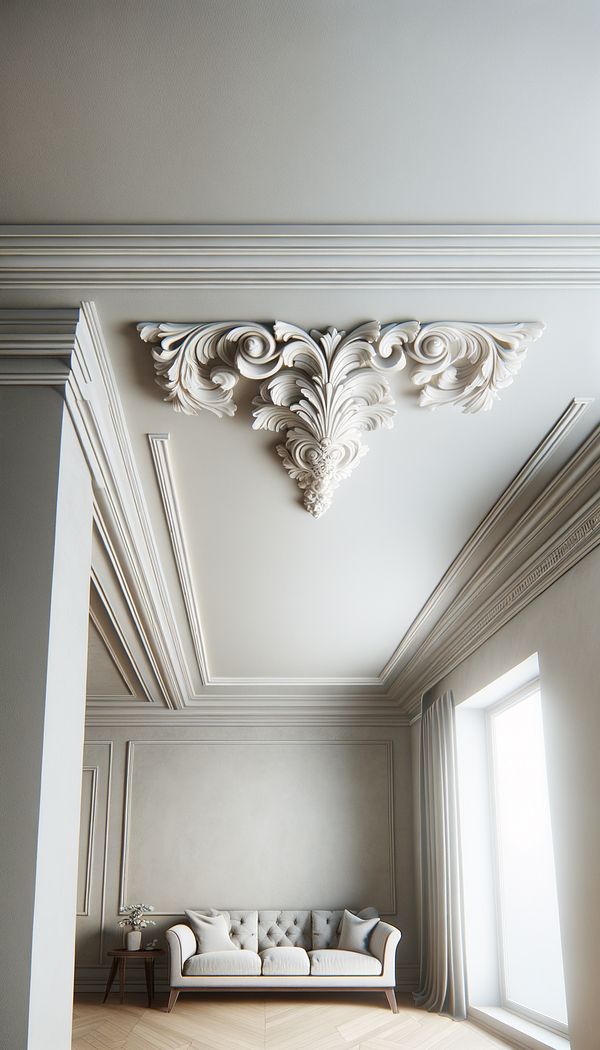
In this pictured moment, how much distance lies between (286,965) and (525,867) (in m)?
2.74

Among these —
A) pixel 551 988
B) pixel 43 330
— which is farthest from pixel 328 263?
pixel 551 988

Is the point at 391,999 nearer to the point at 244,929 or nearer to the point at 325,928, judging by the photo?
the point at 325,928

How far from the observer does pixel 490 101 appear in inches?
83.8

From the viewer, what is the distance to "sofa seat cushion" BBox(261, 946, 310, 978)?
7.79 m

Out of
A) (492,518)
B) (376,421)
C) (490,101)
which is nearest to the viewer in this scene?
(490,101)

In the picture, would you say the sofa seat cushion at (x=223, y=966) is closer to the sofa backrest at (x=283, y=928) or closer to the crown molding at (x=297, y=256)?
the sofa backrest at (x=283, y=928)

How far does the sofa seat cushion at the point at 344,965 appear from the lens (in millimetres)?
7715

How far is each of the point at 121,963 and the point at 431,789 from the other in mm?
3193

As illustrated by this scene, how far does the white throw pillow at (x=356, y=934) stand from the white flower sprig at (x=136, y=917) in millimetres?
1761

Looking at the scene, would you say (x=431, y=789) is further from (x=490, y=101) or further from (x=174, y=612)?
(x=490, y=101)

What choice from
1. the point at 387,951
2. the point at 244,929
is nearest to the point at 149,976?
the point at 244,929

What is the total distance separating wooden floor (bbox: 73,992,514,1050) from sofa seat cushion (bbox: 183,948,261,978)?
245mm

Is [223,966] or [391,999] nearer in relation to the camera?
[391,999]

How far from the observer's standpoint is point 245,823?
9.05 meters
